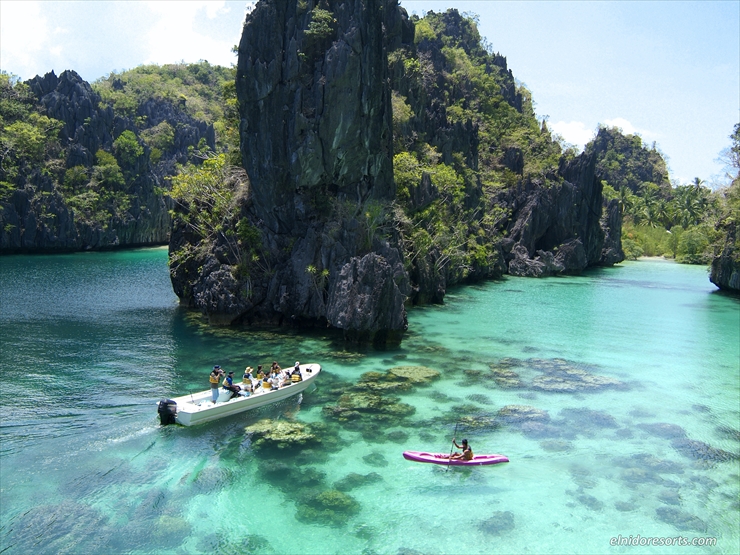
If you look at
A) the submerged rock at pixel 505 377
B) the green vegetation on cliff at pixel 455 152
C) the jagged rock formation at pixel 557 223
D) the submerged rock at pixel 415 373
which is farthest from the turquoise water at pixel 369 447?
the jagged rock formation at pixel 557 223

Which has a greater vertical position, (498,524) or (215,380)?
(215,380)

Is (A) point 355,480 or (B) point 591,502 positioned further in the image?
(A) point 355,480

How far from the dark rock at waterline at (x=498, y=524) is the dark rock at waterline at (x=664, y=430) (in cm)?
909

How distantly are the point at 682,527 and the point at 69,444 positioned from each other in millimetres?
18598

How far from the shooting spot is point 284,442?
19047 mm

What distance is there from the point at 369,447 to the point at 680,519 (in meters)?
9.38

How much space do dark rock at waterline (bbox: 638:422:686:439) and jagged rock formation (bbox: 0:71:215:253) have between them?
257 ft

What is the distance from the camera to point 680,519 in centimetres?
1541

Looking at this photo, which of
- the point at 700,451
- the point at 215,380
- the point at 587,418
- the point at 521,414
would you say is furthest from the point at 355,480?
the point at 700,451

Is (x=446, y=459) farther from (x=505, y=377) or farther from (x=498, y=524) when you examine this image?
(x=505, y=377)

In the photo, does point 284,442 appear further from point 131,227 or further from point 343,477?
point 131,227

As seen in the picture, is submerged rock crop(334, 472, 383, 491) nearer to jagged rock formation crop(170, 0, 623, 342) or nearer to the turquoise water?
the turquoise water

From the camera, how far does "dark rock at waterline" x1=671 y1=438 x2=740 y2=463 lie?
19.1 meters

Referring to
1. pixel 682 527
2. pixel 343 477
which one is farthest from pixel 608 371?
pixel 343 477
